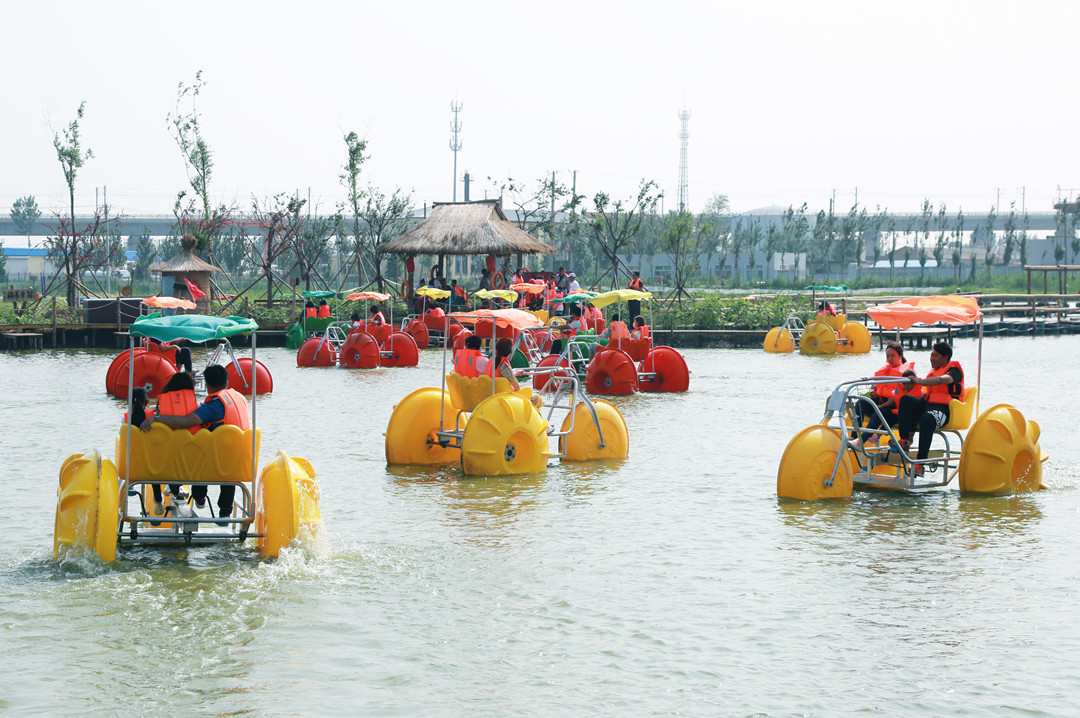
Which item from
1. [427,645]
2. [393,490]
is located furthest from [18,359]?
[427,645]

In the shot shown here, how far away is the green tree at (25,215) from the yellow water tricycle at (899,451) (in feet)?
367

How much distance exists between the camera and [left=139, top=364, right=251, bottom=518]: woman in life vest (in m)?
9.65

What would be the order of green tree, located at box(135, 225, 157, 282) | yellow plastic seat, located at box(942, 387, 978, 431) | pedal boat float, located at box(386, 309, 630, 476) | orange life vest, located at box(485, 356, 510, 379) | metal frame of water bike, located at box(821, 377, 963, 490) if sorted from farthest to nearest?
green tree, located at box(135, 225, 157, 282) < orange life vest, located at box(485, 356, 510, 379) < pedal boat float, located at box(386, 309, 630, 476) < yellow plastic seat, located at box(942, 387, 978, 431) < metal frame of water bike, located at box(821, 377, 963, 490)

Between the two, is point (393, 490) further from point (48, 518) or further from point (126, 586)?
point (126, 586)

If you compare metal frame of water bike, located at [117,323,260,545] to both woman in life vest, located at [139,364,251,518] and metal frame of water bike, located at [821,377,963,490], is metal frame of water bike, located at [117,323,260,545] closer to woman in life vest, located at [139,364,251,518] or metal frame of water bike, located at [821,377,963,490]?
woman in life vest, located at [139,364,251,518]

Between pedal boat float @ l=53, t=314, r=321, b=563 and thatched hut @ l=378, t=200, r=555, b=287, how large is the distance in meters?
33.3

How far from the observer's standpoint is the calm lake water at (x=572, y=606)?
7184mm

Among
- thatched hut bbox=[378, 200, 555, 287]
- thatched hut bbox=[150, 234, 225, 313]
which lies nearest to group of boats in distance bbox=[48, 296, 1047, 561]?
thatched hut bbox=[150, 234, 225, 313]

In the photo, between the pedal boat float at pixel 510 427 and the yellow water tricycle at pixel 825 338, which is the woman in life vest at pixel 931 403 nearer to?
the pedal boat float at pixel 510 427

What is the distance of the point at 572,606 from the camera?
8.95 meters

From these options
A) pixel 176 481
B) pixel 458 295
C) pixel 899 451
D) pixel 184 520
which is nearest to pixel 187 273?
pixel 458 295

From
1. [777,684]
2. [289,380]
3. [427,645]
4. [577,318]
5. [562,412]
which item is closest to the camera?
[777,684]

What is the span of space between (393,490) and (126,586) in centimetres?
463

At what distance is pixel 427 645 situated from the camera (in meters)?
8.05
